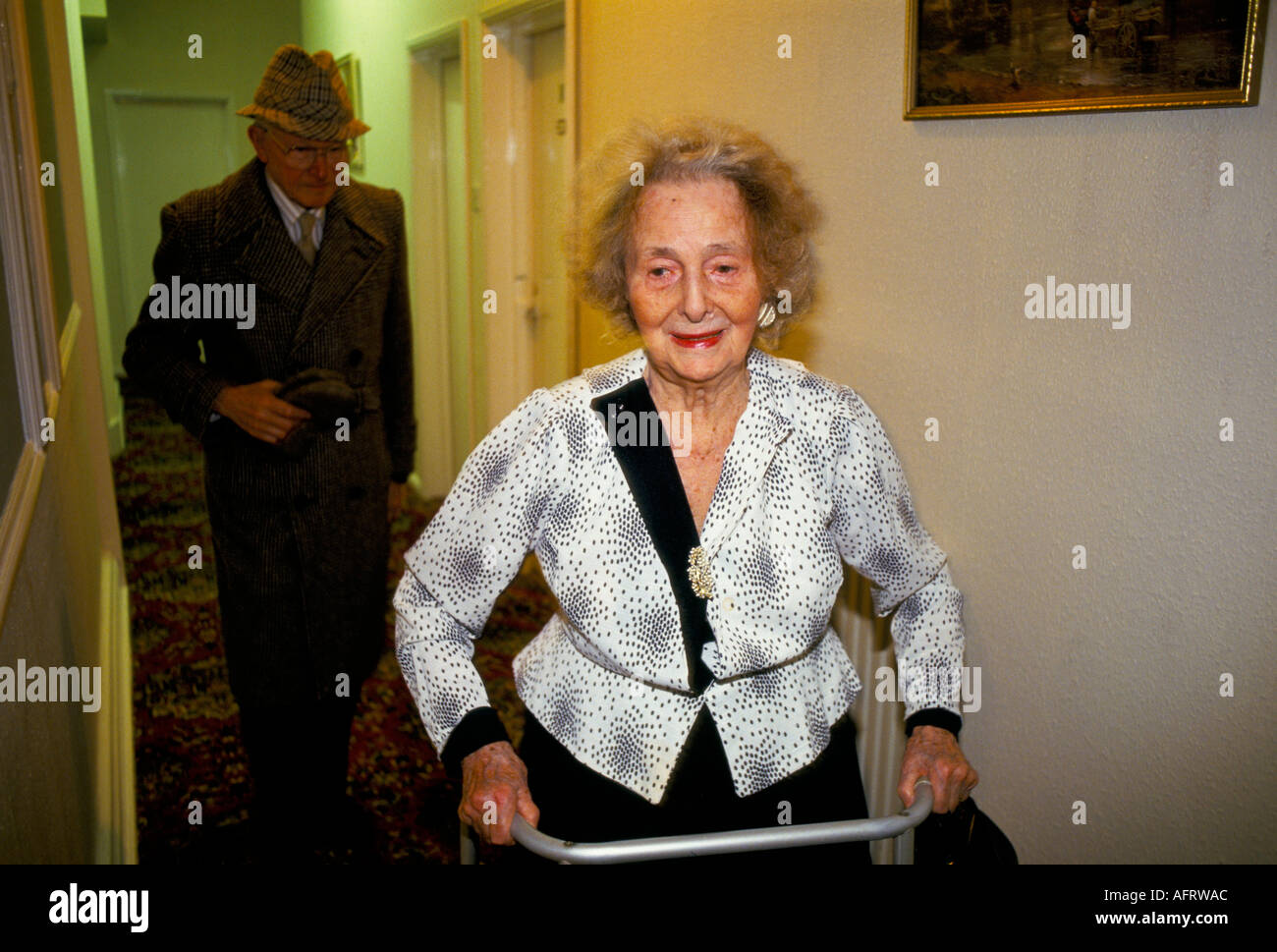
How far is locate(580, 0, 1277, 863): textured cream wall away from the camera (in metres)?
1.62

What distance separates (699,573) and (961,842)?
1.67 feet

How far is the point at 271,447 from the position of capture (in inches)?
97.2

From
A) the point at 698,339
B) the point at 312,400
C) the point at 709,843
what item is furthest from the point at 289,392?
the point at 709,843

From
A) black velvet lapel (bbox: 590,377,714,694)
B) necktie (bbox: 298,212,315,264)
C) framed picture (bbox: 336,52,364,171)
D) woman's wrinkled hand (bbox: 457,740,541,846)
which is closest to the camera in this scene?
woman's wrinkled hand (bbox: 457,740,541,846)

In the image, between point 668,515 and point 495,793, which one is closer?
point 495,793

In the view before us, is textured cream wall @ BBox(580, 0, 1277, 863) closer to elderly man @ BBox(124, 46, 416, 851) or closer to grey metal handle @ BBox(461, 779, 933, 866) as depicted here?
grey metal handle @ BBox(461, 779, 933, 866)

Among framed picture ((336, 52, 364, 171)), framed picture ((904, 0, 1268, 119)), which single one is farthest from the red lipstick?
framed picture ((336, 52, 364, 171))

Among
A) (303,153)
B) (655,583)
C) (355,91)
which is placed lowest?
(655,583)

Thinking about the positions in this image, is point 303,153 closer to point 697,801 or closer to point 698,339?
point 698,339

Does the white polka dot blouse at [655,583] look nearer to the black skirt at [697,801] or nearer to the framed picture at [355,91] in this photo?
the black skirt at [697,801]

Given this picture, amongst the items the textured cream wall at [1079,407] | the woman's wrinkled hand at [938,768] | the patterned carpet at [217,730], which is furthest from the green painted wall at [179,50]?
the woman's wrinkled hand at [938,768]

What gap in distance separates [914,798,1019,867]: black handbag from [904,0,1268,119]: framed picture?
110 centimetres

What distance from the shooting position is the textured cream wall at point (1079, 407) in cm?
162

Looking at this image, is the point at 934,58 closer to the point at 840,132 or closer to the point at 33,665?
the point at 840,132
